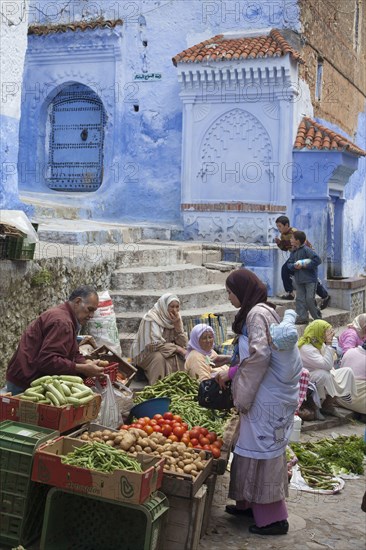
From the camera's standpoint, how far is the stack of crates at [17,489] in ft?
15.0

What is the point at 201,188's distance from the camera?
565 inches

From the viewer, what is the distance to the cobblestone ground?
4980 millimetres

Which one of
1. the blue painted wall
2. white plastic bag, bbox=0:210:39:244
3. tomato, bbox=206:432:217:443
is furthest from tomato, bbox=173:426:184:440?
the blue painted wall

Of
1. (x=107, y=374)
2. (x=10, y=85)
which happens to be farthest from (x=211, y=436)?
(x=10, y=85)

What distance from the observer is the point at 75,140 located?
15750 millimetres

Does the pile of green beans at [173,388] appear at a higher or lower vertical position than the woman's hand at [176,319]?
lower

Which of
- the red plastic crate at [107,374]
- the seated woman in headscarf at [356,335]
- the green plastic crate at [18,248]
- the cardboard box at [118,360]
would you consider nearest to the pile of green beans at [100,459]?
the red plastic crate at [107,374]

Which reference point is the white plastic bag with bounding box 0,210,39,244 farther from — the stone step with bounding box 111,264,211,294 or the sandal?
the sandal

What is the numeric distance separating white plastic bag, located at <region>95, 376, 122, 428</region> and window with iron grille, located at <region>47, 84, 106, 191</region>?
10085 millimetres

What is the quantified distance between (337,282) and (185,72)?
5150 mm

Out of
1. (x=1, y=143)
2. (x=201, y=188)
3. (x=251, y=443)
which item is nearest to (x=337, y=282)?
(x=201, y=188)

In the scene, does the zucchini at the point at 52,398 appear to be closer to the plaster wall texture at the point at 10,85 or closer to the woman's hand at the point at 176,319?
the woman's hand at the point at 176,319

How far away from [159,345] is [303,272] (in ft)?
13.9

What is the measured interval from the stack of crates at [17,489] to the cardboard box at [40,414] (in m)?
0.28
